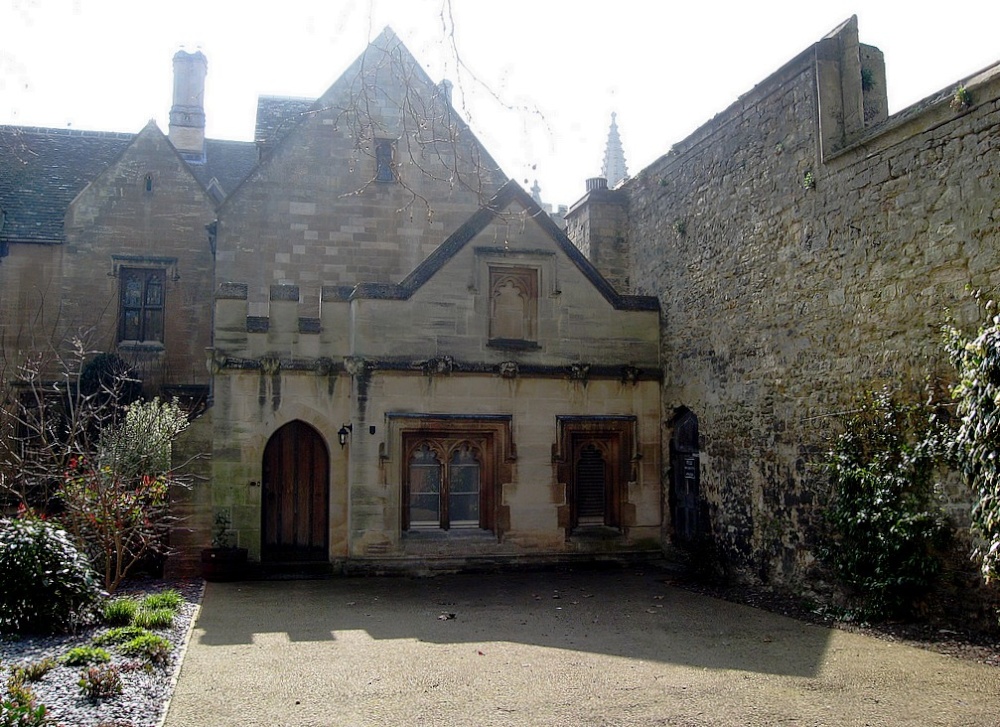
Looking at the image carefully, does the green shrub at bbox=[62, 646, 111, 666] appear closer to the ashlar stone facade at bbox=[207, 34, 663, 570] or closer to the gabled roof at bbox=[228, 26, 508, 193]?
the ashlar stone facade at bbox=[207, 34, 663, 570]

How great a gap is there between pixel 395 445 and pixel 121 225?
34.1ft

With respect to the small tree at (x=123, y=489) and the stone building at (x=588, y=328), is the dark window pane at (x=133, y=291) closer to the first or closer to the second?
the stone building at (x=588, y=328)

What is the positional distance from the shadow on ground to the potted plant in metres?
0.35

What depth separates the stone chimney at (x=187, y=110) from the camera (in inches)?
888

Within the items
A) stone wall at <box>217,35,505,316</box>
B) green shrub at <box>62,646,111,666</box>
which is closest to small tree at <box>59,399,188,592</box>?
green shrub at <box>62,646,111,666</box>

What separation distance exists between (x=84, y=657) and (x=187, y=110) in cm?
1915

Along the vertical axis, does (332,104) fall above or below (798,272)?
above

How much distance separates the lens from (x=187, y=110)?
74.6ft

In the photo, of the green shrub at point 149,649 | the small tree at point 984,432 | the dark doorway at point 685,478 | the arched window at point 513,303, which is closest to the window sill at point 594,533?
the dark doorway at point 685,478

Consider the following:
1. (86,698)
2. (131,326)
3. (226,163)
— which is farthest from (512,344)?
(226,163)

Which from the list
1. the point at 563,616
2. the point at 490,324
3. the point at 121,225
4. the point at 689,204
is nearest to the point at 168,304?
the point at 121,225

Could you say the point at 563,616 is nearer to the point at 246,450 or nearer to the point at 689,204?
the point at 246,450

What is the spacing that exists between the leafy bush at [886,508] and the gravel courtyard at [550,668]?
2.55 feet

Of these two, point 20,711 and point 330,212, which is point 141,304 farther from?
point 20,711
